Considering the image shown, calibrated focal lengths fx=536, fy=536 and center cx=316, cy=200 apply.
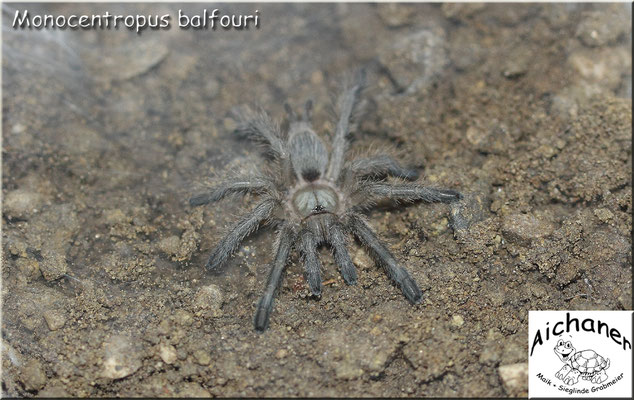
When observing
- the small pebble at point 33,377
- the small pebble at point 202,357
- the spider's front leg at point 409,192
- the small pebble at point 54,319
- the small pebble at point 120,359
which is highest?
the spider's front leg at point 409,192

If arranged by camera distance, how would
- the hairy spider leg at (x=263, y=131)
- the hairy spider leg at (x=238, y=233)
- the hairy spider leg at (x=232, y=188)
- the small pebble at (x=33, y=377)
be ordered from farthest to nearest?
1. the hairy spider leg at (x=263, y=131)
2. the hairy spider leg at (x=232, y=188)
3. the hairy spider leg at (x=238, y=233)
4. the small pebble at (x=33, y=377)

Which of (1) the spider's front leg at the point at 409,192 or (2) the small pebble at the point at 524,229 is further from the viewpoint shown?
(1) the spider's front leg at the point at 409,192

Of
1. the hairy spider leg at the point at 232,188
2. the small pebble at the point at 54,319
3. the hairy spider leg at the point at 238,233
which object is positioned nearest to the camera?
the small pebble at the point at 54,319

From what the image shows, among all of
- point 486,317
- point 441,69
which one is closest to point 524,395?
point 486,317

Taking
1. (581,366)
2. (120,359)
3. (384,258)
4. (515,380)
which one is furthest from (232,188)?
(581,366)

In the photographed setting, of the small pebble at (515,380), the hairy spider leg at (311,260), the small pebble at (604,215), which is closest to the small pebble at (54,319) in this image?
the hairy spider leg at (311,260)

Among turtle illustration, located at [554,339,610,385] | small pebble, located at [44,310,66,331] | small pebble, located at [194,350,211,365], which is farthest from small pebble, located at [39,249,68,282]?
turtle illustration, located at [554,339,610,385]

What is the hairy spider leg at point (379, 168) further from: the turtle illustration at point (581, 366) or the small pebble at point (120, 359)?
the small pebble at point (120, 359)
